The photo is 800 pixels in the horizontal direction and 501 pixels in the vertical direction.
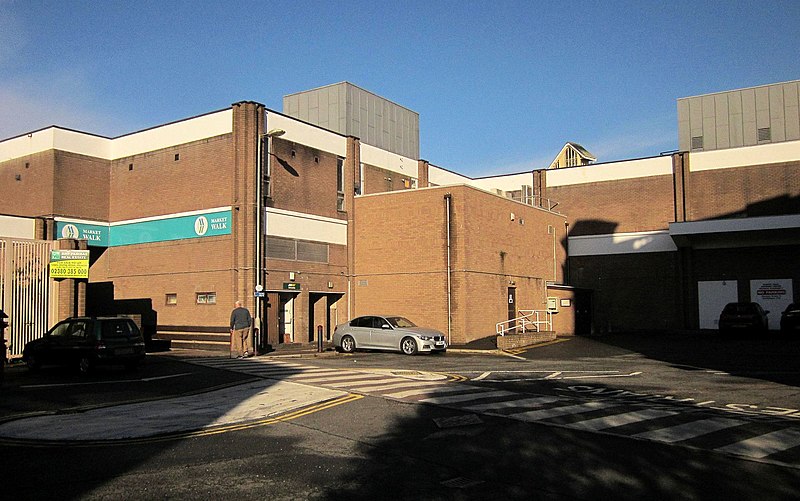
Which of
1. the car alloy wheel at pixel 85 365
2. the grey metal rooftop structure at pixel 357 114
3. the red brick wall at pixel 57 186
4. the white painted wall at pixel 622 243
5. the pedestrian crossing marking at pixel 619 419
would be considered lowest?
the pedestrian crossing marking at pixel 619 419

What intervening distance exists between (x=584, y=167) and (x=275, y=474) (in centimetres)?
3871

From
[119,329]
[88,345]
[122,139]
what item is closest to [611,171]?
[122,139]

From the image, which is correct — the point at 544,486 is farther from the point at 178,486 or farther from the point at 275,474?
the point at 178,486

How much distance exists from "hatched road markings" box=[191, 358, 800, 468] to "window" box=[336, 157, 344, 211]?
1721cm

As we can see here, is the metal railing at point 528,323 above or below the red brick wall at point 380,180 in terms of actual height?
below

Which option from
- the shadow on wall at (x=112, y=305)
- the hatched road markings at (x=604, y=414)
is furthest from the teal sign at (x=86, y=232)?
the hatched road markings at (x=604, y=414)

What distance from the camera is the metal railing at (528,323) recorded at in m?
32.4

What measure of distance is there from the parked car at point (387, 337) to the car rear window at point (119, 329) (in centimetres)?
945

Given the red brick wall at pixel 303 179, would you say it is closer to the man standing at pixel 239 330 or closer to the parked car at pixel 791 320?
the man standing at pixel 239 330

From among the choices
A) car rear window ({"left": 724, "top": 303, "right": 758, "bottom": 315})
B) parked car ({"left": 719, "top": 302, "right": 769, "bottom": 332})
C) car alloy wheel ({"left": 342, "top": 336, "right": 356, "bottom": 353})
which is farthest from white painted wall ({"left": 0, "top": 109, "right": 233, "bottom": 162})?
car rear window ({"left": 724, "top": 303, "right": 758, "bottom": 315})

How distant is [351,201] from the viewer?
111ft

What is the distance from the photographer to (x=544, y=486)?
705 centimetres

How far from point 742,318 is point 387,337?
16.5 metres

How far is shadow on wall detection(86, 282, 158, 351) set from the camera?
30688 millimetres
